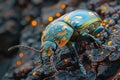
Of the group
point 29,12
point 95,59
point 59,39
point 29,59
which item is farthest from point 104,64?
point 29,12

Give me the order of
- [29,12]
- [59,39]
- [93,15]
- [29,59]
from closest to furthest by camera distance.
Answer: [59,39] < [93,15] < [29,59] < [29,12]

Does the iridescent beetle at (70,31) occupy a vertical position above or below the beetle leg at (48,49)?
above

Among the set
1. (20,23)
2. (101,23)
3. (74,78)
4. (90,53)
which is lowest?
(74,78)

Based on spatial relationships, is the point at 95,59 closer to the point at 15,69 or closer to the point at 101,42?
the point at 101,42

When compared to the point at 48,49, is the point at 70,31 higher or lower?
higher

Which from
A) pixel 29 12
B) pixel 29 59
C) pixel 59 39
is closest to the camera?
pixel 59 39

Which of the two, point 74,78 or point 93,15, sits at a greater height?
point 93,15

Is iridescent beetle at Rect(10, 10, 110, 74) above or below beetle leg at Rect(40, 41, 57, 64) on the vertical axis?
above

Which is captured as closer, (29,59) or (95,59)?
(95,59)
